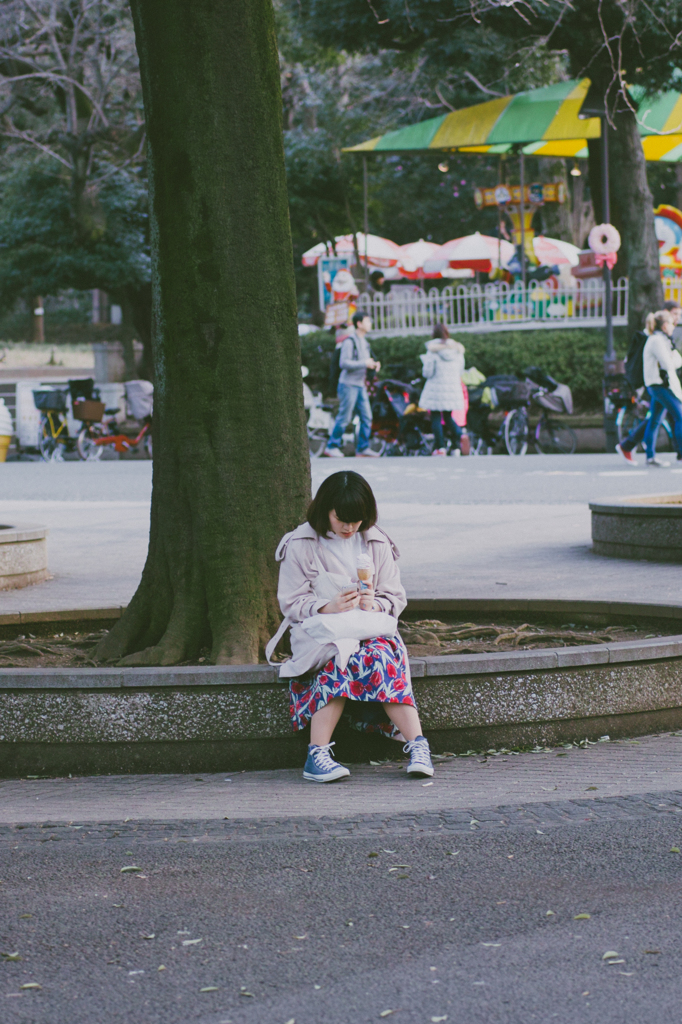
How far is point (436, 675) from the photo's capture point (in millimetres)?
5277

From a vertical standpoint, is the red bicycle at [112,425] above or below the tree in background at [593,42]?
below

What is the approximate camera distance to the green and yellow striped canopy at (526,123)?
25094 mm

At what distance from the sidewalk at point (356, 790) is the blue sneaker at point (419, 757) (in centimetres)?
4

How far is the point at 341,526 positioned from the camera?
17.2ft

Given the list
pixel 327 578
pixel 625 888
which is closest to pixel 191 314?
pixel 327 578

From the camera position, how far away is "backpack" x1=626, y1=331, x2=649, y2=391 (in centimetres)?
1700

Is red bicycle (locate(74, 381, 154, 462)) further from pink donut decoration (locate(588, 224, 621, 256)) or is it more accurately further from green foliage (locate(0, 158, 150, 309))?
pink donut decoration (locate(588, 224, 621, 256))

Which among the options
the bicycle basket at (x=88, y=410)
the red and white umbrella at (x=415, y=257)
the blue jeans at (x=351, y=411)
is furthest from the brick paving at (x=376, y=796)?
the red and white umbrella at (x=415, y=257)

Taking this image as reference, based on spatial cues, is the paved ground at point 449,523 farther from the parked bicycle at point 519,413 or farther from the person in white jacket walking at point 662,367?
the parked bicycle at point 519,413

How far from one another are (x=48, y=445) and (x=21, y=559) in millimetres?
15730

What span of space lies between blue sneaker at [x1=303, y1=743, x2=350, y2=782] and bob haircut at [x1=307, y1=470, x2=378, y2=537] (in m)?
0.87

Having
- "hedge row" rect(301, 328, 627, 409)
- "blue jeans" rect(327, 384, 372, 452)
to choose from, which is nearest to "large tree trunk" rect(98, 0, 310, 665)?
"blue jeans" rect(327, 384, 372, 452)

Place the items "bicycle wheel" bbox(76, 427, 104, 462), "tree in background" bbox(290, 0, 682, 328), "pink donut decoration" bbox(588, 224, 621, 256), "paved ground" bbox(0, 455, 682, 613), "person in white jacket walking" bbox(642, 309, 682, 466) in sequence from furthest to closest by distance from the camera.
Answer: "bicycle wheel" bbox(76, 427, 104, 462), "pink donut decoration" bbox(588, 224, 621, 256), "tree in background" bbox(290, 0, 682, 328), "person in white jacket walking" bbox(642, 309, 682, 466), "paved ground" bbox(0, 455, 682, 613)

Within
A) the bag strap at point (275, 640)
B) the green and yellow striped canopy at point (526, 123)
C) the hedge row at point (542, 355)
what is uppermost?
the green and yellow striped canopy at point (526, 123)
